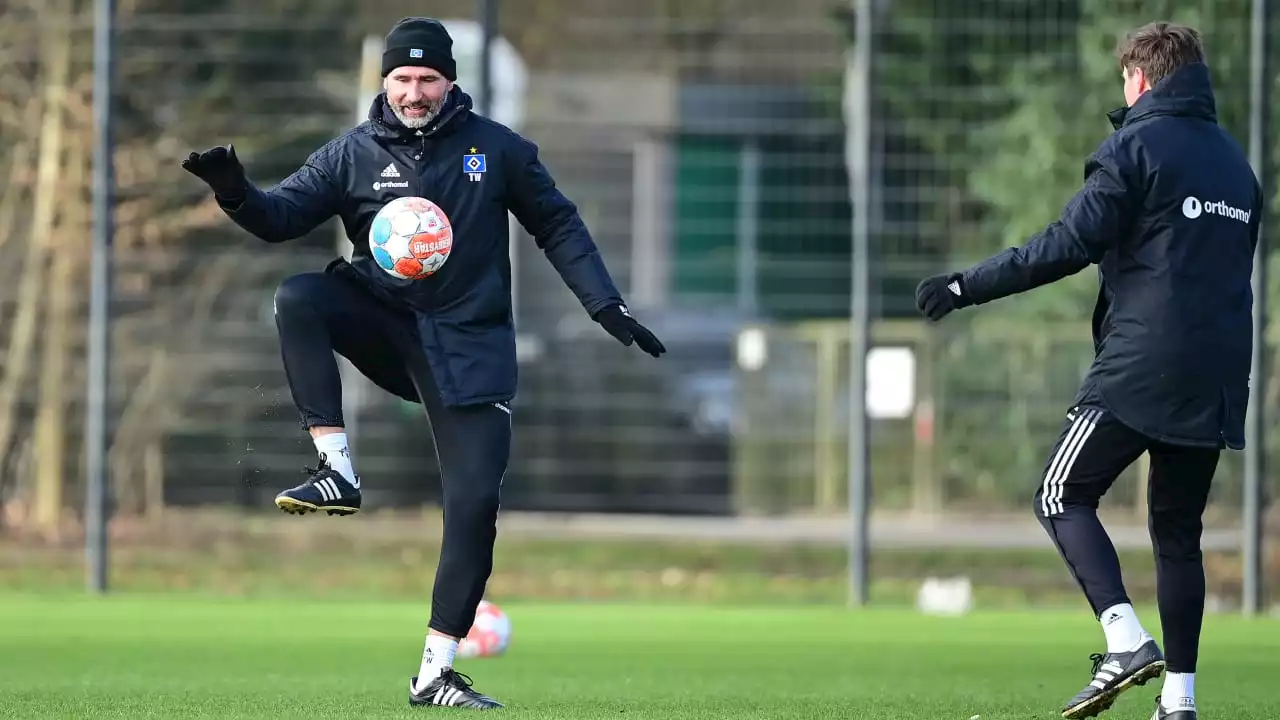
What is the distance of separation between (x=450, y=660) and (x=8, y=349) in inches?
332

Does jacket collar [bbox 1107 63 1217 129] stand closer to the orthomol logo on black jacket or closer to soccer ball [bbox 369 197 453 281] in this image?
the orthomol logo on black jacket

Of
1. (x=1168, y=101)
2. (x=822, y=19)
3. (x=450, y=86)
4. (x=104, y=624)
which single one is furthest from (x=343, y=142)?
(x=822, y=19)

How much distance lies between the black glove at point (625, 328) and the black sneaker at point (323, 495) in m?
0.81

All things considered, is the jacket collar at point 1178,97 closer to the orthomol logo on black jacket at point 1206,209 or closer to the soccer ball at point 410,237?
the orthomol logo on black jacket at point 1206,209

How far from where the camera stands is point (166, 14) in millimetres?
13633

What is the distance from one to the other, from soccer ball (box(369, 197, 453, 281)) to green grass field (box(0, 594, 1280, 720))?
1.19 meters

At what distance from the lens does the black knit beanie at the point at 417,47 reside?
611 cm

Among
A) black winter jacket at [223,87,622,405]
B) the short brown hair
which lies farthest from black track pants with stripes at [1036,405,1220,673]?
black winter jacket at [223,87,622,405]

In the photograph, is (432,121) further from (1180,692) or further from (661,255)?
(661,255)

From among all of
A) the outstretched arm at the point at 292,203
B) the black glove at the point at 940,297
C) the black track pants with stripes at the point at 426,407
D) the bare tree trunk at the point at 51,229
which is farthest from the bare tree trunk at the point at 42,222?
the black glove at the point at 940,297

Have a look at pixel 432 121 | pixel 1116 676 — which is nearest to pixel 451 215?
pixel 432 121

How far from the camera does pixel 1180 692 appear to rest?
19.0 ft

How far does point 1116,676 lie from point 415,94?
2.37 m

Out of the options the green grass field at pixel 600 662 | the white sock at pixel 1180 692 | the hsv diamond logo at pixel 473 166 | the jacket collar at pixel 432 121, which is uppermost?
the jacket collar at pixel 432 121
